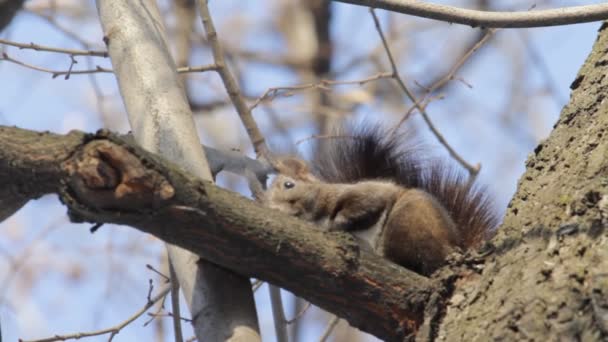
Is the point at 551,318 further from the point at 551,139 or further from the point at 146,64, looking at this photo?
the point at 146,64

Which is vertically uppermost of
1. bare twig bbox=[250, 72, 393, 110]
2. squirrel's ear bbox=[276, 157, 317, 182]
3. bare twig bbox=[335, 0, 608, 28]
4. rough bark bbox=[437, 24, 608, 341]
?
bare twig bbox=[250, 72, 393, 110]

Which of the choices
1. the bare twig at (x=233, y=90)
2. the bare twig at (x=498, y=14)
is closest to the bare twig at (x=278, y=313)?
the bare twig at (x=233, y=90)

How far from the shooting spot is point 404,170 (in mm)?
3381

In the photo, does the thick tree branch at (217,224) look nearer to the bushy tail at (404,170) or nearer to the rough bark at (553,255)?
the rough bark at (553,255)

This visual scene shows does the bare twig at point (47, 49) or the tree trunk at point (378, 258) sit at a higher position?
the bare twig at point (47, 49)

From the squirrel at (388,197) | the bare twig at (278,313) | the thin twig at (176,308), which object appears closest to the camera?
the thin twig at (176,308)

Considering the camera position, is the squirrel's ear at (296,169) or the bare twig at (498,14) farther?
the squirrel's ear at (296,169)

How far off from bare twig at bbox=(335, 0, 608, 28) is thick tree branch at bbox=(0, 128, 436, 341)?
0.62m

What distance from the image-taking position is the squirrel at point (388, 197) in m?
3.00

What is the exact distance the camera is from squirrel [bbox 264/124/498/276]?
2998 mm

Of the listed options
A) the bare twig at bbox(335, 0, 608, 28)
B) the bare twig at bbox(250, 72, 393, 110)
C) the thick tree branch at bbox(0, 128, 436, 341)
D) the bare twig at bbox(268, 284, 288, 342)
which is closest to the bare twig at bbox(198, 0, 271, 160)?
the bare twig at bbox(250, 72, 393, 110)

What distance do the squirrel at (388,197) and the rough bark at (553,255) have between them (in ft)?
1.79

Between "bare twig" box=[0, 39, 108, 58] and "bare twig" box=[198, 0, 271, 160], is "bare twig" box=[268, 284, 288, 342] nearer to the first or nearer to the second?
"bare twig" box=[198, 0, 271, 160]

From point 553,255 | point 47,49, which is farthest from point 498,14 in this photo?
point 47,49
